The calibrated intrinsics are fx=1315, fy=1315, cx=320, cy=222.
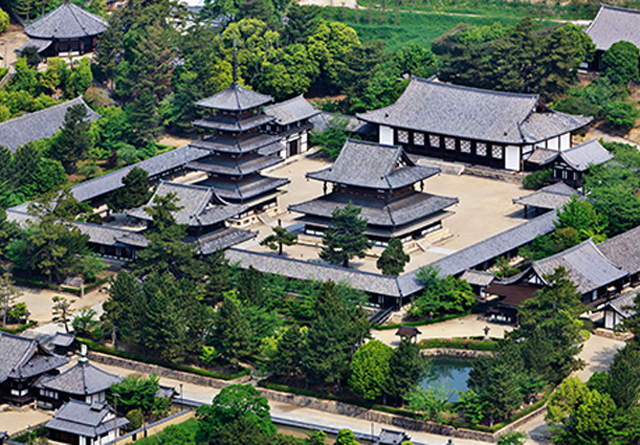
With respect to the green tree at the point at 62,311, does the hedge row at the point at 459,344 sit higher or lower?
lower

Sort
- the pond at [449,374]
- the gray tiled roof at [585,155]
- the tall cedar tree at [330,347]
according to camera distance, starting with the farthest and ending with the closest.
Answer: the gray tiled roof at [585,155]
the pond at [449,374]
the tall cedar tree at [330,347]

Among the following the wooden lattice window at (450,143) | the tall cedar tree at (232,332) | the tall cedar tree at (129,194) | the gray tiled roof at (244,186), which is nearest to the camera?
the tall cedar tree at (232,332)

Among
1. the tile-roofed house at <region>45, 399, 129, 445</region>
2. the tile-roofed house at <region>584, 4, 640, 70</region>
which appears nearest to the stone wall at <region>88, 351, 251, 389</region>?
the tile-roofed house at <region>45, 399, 129, 445</region>

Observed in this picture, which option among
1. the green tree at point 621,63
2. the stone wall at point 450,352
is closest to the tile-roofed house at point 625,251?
the stone wall at point 450,352

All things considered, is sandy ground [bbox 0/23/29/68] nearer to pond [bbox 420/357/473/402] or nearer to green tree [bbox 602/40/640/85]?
green tree [bbox 602/40/640/85]

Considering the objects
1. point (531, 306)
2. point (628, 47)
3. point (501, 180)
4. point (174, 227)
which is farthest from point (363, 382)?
point (628, 47)

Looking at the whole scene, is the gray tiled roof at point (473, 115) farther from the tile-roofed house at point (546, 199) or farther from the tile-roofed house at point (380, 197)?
the tile-roofed house at point (380, 197)

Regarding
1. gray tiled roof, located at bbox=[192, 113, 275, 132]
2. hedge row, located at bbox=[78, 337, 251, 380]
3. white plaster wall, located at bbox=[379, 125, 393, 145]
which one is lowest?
hedge row, located at bbox=[78, 337, 251, 380]

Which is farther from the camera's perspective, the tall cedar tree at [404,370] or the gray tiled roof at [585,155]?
the gray tiled roof at [585,155]
